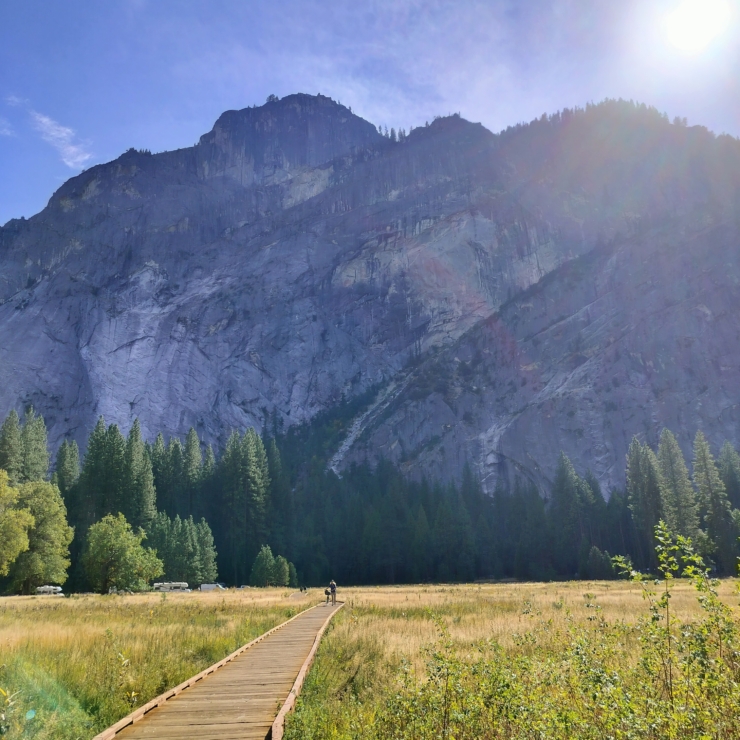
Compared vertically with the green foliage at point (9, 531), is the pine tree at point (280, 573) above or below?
below

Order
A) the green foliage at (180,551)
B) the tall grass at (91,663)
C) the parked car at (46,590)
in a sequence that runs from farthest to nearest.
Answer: the green foliage at (180,551)
the parked car at (46,590)
the tall grass at (91,663)

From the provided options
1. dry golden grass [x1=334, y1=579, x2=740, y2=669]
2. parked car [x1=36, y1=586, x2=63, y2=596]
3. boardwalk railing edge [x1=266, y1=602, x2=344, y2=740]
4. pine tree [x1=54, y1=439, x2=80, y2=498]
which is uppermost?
pine tree [x1=54, y1=439, x2=80, y2=498]

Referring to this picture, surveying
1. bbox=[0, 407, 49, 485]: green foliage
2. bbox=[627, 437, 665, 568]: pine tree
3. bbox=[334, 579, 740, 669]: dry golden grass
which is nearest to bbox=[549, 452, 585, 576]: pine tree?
bbox=[627, 437, 665, 568]: pine tree

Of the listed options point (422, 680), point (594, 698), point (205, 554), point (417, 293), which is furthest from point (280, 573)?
point (417, 293)

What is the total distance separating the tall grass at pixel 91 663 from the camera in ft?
28.3

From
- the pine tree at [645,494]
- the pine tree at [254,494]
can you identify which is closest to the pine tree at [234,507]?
the pine tree at [254,494]

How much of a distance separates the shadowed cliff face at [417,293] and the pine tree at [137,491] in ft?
179

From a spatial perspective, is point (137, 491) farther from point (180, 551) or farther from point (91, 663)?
point (91, 663)

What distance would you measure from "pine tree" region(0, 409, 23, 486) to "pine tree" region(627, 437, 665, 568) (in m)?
77.2

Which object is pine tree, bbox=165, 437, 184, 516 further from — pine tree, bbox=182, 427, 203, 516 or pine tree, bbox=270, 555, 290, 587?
pine tree, bbox=270, 555, 290, 587

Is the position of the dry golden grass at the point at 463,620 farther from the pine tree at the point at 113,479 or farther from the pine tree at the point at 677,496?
the pine tree at the point at 113,479

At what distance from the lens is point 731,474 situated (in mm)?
76188

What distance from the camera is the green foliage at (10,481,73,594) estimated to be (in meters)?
48.3

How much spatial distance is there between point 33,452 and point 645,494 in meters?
80.8
